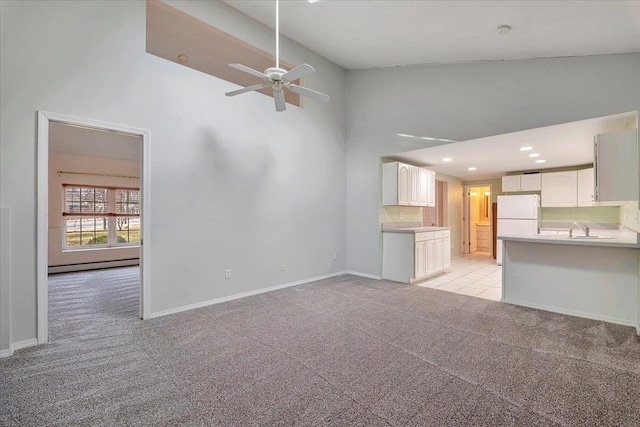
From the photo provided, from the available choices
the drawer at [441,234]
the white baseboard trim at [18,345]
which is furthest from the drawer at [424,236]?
the white baseboard trim at [18,345]

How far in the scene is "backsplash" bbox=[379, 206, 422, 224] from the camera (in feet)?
18.4

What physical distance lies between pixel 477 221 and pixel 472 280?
5035 millimetres

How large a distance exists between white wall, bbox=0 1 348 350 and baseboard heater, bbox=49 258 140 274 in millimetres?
4286

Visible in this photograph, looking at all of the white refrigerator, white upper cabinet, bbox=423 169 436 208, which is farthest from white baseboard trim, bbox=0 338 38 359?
the white refrigerator

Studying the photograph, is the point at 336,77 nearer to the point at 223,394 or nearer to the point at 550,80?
the point at 550,80

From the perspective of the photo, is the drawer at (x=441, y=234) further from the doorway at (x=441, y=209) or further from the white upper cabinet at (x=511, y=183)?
the white upper cabinet at (x=511, y=183)

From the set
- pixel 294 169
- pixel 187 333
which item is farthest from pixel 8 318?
pixel 294 169

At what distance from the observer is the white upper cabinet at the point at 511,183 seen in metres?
7.06

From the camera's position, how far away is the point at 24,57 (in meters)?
2.69

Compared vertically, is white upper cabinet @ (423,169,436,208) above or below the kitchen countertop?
above

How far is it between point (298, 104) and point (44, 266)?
13.8 feet

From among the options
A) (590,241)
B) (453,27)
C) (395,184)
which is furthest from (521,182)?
(453,27)

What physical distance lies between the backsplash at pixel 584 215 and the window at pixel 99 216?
33.3 ft

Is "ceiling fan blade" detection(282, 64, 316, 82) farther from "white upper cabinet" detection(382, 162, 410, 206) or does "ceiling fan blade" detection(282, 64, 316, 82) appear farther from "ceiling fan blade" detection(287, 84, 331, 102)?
"white upper cabinet" detection(382, 162, 410, 206)
